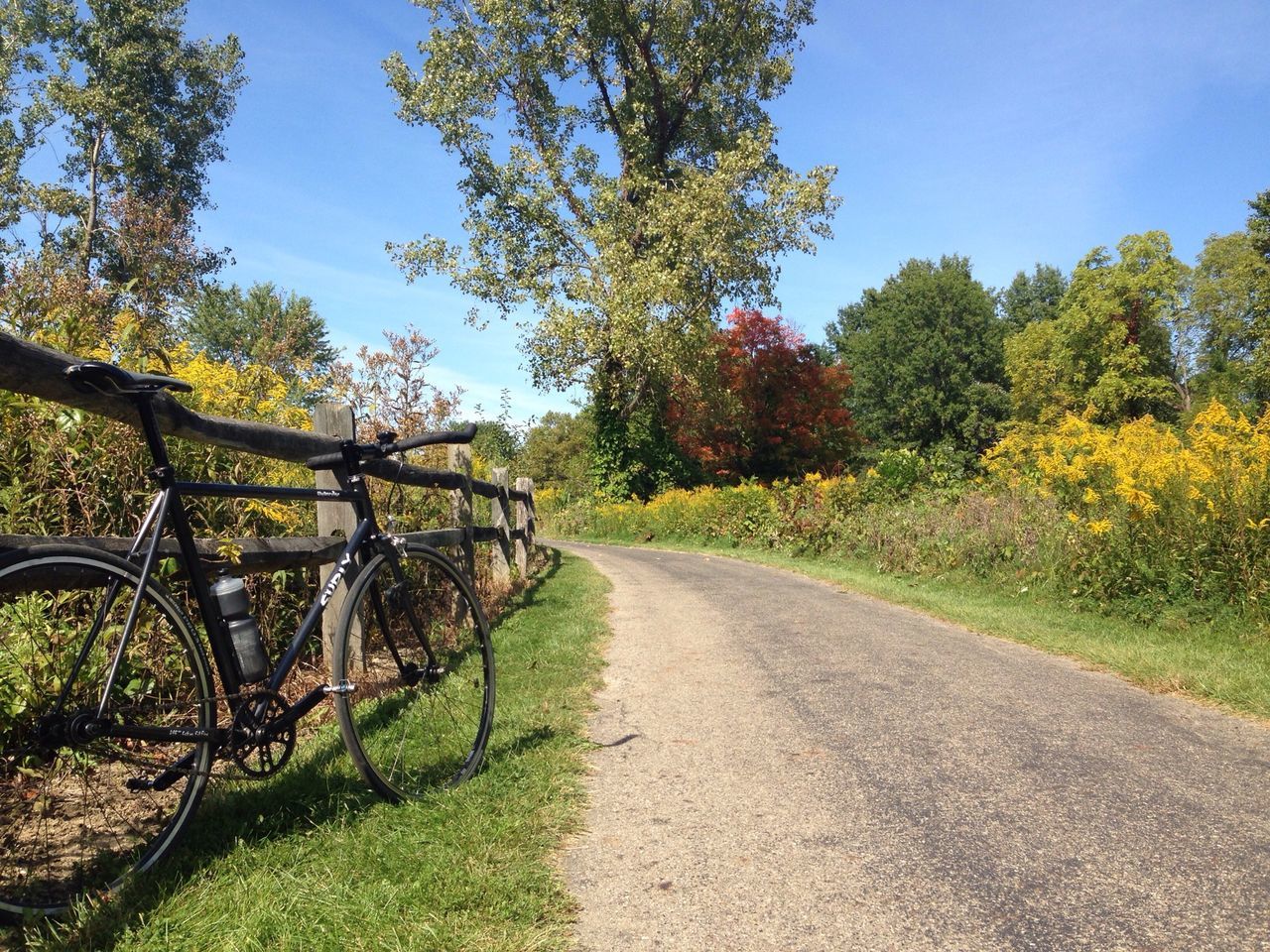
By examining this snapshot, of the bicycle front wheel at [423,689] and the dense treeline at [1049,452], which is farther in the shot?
the dense treeline at [1049,452]

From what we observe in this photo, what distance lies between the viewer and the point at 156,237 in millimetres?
17406

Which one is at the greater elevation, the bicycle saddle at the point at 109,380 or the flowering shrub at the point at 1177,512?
the bicycle saddle at the point at 109,380

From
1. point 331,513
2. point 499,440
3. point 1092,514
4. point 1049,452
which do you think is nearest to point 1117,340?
point 499,440

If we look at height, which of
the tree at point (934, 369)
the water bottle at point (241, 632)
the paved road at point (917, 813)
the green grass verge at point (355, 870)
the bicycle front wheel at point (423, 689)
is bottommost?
the paved road at point (917, 813)

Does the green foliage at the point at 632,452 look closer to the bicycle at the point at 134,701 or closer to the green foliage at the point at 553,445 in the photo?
the green foliage at the point at 553,445

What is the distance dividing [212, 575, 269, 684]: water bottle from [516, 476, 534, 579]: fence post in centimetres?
850

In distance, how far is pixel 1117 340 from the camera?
146 feet

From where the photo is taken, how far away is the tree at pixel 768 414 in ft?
101

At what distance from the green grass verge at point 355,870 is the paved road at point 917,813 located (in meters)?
0.18

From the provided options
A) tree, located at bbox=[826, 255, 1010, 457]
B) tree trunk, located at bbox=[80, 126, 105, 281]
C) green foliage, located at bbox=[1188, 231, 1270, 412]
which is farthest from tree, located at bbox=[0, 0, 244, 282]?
green foliage, located at bbox=[1188, 231, 1270, 412]

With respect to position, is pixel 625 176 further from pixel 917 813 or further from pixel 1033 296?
pixel 1033 296

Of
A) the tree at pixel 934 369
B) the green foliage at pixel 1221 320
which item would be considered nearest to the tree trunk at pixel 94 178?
the tree at pixel 934 369

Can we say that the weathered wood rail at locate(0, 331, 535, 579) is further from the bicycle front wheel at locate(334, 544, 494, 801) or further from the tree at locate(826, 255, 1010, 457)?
the tree at locate(826, 255, 1010, 457)

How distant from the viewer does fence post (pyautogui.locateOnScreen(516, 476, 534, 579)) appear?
11734 millimetres
